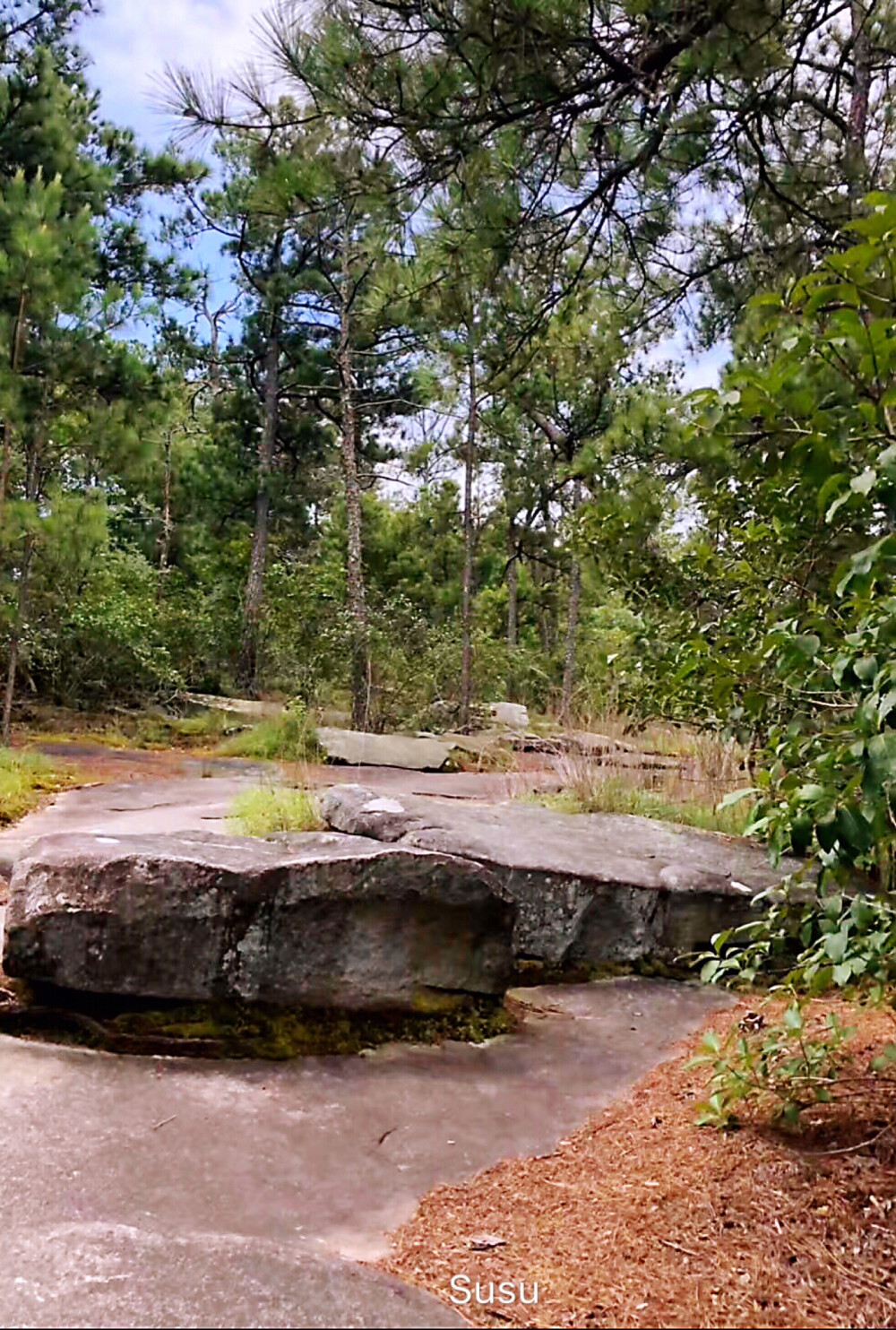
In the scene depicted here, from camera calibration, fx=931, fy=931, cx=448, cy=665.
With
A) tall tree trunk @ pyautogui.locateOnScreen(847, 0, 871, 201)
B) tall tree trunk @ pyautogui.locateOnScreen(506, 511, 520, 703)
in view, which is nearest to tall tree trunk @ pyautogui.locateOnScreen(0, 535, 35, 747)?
tall tree trunk @ pyautogui.locateOnScreen(847, 0, 871, 201)

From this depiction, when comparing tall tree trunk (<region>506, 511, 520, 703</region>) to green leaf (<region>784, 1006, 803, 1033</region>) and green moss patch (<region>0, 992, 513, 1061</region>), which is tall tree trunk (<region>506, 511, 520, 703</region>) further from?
green leaf (<region>784, 1006, 803, 1033</region>)

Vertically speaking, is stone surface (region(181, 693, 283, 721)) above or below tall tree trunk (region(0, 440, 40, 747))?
below

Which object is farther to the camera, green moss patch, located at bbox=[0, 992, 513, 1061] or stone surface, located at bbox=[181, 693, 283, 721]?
stone surface, located at bbox=[181, 693, 283, 721]

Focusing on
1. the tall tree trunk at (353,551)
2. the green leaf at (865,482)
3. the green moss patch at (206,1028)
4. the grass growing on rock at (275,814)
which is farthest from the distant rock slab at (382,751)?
the green leaf at (865,482)

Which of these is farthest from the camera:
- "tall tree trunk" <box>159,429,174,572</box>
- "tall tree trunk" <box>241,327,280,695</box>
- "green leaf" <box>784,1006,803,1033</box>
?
"tall tree trunk" <box>159,429,174,572</box>

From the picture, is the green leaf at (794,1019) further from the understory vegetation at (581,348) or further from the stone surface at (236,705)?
the stone surface at (236,705)

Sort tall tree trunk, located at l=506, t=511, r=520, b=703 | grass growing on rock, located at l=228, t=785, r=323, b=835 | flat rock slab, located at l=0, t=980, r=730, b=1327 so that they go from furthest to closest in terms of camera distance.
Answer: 1. tall tree trunk, located at l=506, t=511, r=520, b=703
2. grass growing on rock, located at l=228, t=785, r=323, b=835
3. flat rock slab, located at l=0, t=980, r=730, b=1327

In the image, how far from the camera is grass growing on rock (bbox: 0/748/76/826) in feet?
13.1

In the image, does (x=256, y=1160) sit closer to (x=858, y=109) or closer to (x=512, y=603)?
(x=858, y=109)

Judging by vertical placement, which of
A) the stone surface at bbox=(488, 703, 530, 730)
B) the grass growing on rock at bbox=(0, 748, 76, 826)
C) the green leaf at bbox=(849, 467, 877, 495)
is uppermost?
the green leaf at bbox=(849, 467, 877, 495)

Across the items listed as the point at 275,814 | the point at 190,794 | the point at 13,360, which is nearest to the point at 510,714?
the point at 13,360

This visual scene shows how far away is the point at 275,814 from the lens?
3.19 metres

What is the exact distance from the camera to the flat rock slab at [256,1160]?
102cm

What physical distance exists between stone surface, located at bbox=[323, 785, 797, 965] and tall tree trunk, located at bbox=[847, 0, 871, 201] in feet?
7.76
